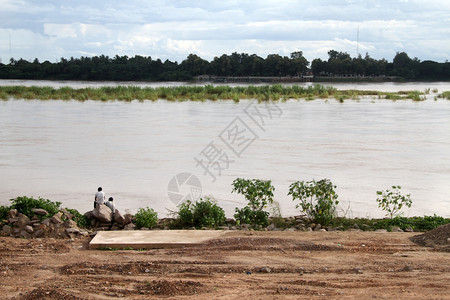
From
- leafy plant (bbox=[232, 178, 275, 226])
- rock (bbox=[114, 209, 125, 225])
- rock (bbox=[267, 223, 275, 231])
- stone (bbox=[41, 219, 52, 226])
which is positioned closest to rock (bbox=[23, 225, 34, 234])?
stone (bbox=[41, 219, 52, 226])

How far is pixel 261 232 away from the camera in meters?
7.00

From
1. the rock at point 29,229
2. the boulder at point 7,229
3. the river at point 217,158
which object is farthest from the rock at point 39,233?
the river at point 217,158

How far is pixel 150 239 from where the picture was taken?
654cm

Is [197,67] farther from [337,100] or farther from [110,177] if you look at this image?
[110,177]

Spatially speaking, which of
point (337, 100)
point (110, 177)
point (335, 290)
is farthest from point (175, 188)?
point (337, 100)

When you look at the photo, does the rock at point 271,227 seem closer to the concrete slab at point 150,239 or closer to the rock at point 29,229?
the concrete slab at point 150,239

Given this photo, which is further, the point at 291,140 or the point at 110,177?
the point at 291,140

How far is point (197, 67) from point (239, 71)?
7.76m

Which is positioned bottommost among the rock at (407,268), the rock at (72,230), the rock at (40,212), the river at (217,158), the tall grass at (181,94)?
the river at (217,158)

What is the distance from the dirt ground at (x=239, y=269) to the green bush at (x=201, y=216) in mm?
956

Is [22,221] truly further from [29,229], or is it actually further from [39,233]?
[39,233]

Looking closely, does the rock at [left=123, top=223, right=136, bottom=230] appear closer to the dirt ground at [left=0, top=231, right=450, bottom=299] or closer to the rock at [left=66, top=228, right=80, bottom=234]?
the rock at [left=66, top=228, right=80, bottom=234]

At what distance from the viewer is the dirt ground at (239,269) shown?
482 centimetres

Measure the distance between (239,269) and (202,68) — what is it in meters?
92.8
